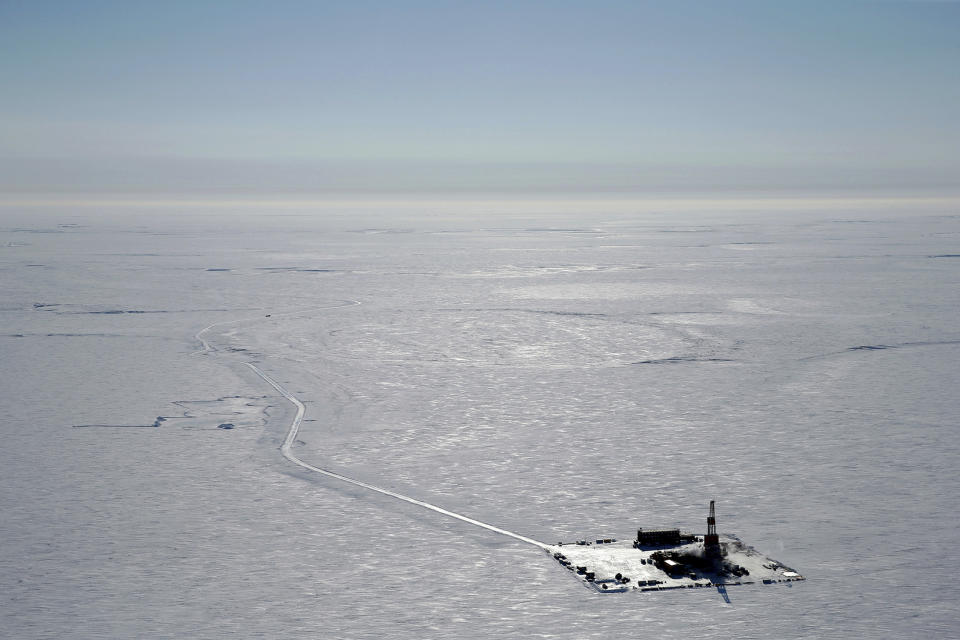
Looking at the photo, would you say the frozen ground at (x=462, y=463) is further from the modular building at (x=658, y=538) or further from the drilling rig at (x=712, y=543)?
the drilling rig at (x=712, y=543)

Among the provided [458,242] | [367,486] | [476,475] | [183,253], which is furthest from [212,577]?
[458,242]

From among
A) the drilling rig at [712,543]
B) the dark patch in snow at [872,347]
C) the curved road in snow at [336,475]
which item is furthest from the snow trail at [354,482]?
the dark patch in snow at [872,347]

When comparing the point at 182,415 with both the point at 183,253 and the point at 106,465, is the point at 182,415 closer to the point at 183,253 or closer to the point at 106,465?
the point at 106,465

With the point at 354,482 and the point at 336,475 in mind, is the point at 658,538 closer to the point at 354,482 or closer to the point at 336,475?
the point at 354,482

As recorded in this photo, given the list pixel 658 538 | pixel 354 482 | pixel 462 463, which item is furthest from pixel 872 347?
pixel 354 482

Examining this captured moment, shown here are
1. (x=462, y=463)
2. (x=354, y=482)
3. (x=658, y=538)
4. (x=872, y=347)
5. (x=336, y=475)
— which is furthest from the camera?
(x=872, y=347)

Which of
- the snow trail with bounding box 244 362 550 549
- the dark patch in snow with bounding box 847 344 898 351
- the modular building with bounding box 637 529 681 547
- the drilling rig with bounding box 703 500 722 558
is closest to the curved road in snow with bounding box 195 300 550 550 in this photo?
the snow trail with bounding box 244 362 550 549

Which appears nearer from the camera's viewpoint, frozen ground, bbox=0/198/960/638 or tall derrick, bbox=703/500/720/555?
frozen ground, bbox=0/198/960/638

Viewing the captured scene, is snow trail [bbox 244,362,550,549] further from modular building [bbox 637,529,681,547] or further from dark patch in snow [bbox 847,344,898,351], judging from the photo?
dark patch in snow [bbox 847,344,898,351]
